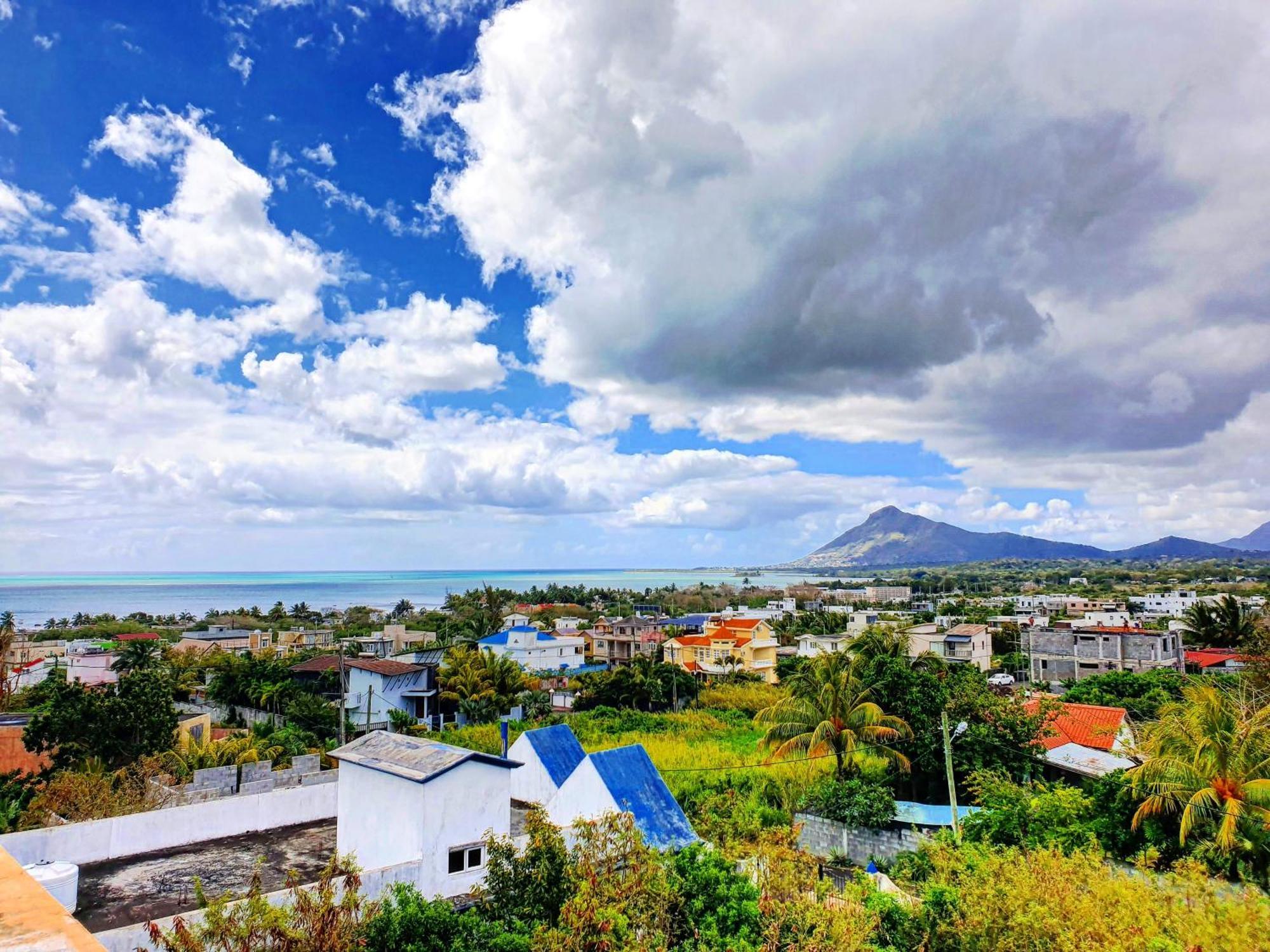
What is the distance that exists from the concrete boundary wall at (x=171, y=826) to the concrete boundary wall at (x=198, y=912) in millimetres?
3068

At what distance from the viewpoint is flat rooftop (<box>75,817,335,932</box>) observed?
375 inches

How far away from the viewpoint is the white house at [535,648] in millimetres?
48375

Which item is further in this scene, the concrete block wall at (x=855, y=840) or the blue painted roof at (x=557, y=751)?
the blue painted roof at (x=557, y=751)

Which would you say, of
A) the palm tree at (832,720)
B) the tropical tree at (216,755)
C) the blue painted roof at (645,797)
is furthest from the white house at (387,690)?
the blue painted roof at (645,797)

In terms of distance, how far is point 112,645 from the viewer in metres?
57.0

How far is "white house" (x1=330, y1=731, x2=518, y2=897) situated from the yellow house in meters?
35.2

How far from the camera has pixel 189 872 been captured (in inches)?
432

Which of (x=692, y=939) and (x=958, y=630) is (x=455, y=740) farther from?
(x=958, y=630)

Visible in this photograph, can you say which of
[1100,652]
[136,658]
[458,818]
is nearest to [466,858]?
[458,818]

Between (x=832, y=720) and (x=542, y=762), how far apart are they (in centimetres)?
820

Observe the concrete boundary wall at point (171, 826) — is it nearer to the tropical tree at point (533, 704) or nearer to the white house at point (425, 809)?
the white house at point (425, 809)

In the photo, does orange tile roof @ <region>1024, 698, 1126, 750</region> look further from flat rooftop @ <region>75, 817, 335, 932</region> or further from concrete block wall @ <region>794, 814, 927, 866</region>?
flat rooftop @ <region>75, 817, 335, 932</region>

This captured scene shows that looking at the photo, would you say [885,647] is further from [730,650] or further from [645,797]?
[730,650]

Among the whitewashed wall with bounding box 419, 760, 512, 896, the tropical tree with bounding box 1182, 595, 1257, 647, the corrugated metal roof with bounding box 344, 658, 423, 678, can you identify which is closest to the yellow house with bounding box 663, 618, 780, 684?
the corrugated metal roof with bounding box 344, 658, 423, 678
